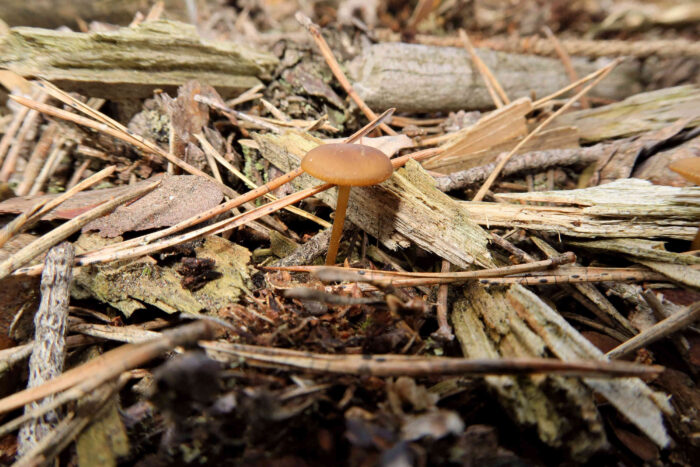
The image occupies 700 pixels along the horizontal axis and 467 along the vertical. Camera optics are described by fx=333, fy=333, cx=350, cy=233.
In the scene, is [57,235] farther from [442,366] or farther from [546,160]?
[546,160]

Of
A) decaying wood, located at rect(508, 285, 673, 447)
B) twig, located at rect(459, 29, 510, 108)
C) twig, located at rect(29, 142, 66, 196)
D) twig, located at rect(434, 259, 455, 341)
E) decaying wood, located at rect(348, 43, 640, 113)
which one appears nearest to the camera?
decaying wood, located at rect(508, 285, 673, 447)

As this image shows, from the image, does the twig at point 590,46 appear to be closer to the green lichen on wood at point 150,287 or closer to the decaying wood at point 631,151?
the decaying wood at point 631,151

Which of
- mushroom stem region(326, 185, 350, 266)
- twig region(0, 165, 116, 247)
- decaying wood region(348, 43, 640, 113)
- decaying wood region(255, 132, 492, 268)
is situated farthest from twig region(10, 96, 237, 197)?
decaying wood region(348, 43, 640, 113)

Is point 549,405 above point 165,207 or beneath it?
beneath

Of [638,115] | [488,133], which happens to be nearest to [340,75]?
[488,133]

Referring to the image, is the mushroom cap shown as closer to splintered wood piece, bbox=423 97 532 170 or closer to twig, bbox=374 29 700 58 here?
splintered wood piece, bbox=423 97 532 170

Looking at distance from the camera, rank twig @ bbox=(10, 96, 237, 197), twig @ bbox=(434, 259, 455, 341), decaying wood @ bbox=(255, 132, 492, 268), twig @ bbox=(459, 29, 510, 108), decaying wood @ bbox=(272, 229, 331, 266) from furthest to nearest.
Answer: twig @ bbox=(459, 29, 510, 108), twig @ bbox=(10, 96, 237, 197), decaying wood @ bbox=(272, 229, 331, 266), decaying wood @ bbox=(255, 132, 492, 268), twig @ bbox=(434, 259, 455, 341)

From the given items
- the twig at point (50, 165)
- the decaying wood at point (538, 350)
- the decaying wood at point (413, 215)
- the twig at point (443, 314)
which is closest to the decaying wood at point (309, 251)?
the decaying wood at point (413, 215)
